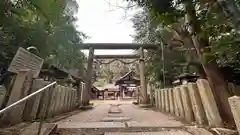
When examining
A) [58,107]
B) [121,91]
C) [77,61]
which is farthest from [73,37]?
[121,91]

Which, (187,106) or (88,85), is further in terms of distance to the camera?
(88,85)

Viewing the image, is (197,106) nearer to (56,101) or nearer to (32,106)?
(32,106)

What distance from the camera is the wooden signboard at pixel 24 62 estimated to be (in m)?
3.66

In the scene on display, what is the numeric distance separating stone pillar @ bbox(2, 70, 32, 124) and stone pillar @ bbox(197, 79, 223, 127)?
9.50 ft

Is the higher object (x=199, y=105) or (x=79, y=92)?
(x=79, y=92)

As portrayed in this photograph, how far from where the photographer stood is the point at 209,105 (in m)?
3.57

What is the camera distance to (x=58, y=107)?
A: 6285 mm

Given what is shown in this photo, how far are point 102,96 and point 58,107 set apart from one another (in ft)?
77.3

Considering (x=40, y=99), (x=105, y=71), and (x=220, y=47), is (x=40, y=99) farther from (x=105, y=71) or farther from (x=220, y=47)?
(x=105, y=71)

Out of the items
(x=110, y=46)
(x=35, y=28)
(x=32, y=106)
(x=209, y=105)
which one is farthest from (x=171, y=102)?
(x=110, y=46)

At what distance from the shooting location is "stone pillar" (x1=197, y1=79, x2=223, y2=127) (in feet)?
11.3

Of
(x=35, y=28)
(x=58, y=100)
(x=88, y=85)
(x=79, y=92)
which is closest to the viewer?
(x=58, y=100)

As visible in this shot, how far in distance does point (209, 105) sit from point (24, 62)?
319cm

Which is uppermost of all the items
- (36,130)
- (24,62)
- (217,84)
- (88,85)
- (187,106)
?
(88,85)
